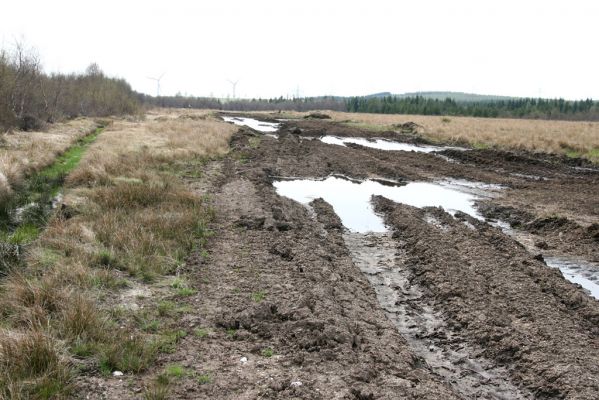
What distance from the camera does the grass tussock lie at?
473cm

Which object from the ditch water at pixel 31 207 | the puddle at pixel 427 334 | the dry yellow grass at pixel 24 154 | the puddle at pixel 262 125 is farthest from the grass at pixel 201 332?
the puddle at pixel 262 125

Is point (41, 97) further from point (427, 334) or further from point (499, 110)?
point (499, 110)

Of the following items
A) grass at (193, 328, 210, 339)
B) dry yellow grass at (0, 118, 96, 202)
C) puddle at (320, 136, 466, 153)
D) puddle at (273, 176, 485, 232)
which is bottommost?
grass at (193, 328, 210, 339)

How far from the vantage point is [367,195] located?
16.7 m

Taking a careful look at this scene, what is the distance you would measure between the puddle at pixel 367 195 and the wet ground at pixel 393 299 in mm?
135

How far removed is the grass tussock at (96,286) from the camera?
4.73 metres

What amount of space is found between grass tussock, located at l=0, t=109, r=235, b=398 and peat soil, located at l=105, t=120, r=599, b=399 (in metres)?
0.47

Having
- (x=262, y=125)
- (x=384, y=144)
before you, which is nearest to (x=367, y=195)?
(x=384, y=144)

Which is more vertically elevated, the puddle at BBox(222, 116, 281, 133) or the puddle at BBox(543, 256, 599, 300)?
the puddle at BBox(222, 116, 281, 133)

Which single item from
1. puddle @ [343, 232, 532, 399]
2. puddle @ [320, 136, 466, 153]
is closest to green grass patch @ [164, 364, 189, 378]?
puddle @ [343, 232, 532, 399]

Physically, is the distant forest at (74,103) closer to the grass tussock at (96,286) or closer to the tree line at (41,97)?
the tree line at (41,97)

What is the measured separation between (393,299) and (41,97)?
43447 mm

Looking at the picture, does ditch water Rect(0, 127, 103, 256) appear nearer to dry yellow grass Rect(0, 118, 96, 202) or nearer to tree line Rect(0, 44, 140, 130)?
dry yellow grass Rect(0, 118, 96, 202)

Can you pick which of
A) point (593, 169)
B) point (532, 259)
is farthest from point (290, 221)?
point (593, 169)
